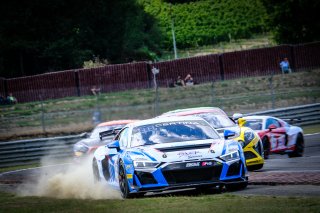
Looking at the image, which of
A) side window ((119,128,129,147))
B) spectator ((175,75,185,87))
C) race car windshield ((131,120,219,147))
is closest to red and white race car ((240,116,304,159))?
side window ((119,128,129,147))

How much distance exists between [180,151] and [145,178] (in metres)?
0.62

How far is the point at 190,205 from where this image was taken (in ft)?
34.2

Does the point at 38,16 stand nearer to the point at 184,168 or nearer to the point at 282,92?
the point at 282,92

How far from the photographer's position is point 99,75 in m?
51.9

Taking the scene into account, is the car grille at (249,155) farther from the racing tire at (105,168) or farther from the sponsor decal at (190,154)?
the sponsor decal at (190,154)

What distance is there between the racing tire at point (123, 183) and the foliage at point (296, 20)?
56875mm

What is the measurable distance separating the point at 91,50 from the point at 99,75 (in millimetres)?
19913

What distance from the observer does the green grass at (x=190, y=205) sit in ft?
31.6

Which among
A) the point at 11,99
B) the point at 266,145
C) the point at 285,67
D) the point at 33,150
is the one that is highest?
the point at 285,67

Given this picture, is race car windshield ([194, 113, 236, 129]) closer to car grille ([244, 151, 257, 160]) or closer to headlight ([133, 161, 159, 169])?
car grille ([244, 151, 257, 160])

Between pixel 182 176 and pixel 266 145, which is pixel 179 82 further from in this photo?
pixel 182 176

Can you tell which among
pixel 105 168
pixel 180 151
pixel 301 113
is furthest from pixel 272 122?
pixel 301 113

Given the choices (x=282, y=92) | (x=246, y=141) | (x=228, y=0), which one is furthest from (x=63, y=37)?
(x=246, y=141)

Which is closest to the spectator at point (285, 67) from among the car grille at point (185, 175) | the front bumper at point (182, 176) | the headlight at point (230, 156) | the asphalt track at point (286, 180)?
the asphalt track at point (286, 180)
